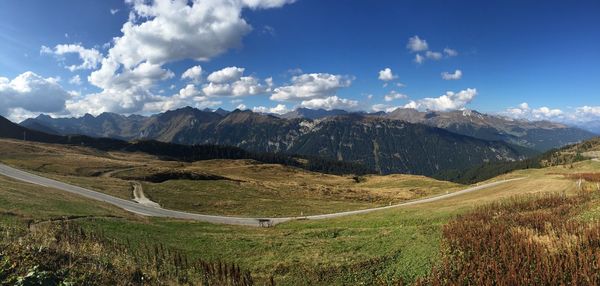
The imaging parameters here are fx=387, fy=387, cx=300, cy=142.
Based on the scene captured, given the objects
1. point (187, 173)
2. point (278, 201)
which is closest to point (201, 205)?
point (278, 201)

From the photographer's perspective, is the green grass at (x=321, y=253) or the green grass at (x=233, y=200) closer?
the green grass at (x=321, y=253)

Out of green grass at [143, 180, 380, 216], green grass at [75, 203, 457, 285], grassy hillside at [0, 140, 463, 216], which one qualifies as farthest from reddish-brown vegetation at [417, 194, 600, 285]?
grassy hillside at [0, 140, 463, 216]

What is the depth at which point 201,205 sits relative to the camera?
3029 inches

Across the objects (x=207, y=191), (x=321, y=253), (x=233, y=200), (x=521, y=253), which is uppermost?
(x=521, y=253)

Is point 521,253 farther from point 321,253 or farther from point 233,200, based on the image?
point 233,200

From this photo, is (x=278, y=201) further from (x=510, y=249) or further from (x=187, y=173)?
(x=510, y=249)

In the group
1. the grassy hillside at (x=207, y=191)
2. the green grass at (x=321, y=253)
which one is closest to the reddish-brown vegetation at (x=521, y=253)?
the green grass at (x=321, y=253)

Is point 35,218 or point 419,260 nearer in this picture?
point 419,260

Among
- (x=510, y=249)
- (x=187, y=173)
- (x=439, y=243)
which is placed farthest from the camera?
(x=187, y=173)

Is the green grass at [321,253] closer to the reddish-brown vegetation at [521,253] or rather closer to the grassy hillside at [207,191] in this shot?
the reddish-brown vegetation at [521,253]

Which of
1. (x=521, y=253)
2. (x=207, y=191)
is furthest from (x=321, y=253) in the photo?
(x=207, y=191)

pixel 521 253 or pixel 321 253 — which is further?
pixel 321 253

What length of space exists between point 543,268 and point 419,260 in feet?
17.2

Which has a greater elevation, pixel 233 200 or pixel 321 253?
pixel 321 253
